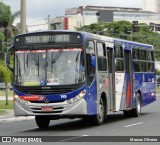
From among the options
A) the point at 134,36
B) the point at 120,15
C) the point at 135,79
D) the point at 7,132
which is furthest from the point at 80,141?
the point at 120,15

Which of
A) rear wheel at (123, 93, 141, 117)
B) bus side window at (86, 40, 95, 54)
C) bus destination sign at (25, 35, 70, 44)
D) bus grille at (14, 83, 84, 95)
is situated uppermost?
bus destination sign at (25, 35, 70, 44)

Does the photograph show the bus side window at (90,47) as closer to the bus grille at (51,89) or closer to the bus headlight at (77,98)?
the bus grille at (51,89)

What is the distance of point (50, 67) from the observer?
19188 mm

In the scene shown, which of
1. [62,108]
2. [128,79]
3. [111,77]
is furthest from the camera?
[128,79]

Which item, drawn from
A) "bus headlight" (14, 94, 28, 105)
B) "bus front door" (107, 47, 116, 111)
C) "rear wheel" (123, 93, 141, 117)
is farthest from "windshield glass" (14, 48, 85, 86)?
"rear wheel" (123, 93, 141, 117)

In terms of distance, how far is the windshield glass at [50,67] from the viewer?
19031 millimetres

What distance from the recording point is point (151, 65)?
28672 mm

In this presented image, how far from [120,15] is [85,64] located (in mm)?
162716

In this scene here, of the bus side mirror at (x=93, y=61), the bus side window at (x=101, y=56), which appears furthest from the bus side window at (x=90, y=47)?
the bus side window at (x=101, y=56)

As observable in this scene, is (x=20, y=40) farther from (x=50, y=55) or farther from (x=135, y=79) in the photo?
(x=135, y=79)

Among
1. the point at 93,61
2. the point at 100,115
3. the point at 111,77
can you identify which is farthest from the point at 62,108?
the point at 111,77

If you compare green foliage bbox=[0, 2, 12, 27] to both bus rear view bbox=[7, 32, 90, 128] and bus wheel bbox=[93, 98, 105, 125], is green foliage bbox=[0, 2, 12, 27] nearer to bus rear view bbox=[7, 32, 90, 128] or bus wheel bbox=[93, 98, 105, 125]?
bus wheel bbox=[93, 98, 105, 125]

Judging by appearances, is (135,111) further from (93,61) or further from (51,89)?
(51,89)

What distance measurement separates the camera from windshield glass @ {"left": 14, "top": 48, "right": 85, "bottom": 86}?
19.0 metres
